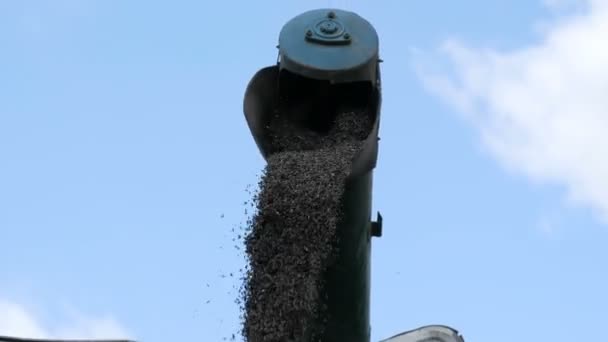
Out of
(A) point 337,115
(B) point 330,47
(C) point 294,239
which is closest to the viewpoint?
(C) point 294,239

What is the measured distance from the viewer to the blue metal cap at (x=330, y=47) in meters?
8.64

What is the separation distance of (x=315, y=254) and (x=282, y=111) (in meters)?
0.91

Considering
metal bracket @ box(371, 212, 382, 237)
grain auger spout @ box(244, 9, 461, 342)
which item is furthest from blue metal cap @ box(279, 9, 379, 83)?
metal bracket @ box(371, 212, 382, 237)

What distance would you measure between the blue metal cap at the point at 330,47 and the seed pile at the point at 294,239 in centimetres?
27

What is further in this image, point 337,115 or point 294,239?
point 337,115

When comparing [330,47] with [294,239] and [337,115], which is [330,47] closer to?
[337,115]

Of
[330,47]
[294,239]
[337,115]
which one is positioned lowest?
[294,239]

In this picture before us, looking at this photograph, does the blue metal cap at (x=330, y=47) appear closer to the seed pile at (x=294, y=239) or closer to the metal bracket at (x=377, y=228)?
the seed pile at (x=294, y=239)

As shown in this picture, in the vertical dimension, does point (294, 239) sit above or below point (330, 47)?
below

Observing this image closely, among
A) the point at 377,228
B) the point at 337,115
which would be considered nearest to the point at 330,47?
the point at 337,115

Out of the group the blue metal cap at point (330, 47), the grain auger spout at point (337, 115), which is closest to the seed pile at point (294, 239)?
the grain auger spout at point (337, 115)

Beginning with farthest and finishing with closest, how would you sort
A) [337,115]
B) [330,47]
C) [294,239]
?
[337,115], [330,47], [294,239]

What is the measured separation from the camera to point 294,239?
27.5 feet

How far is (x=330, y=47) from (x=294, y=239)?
936mm
